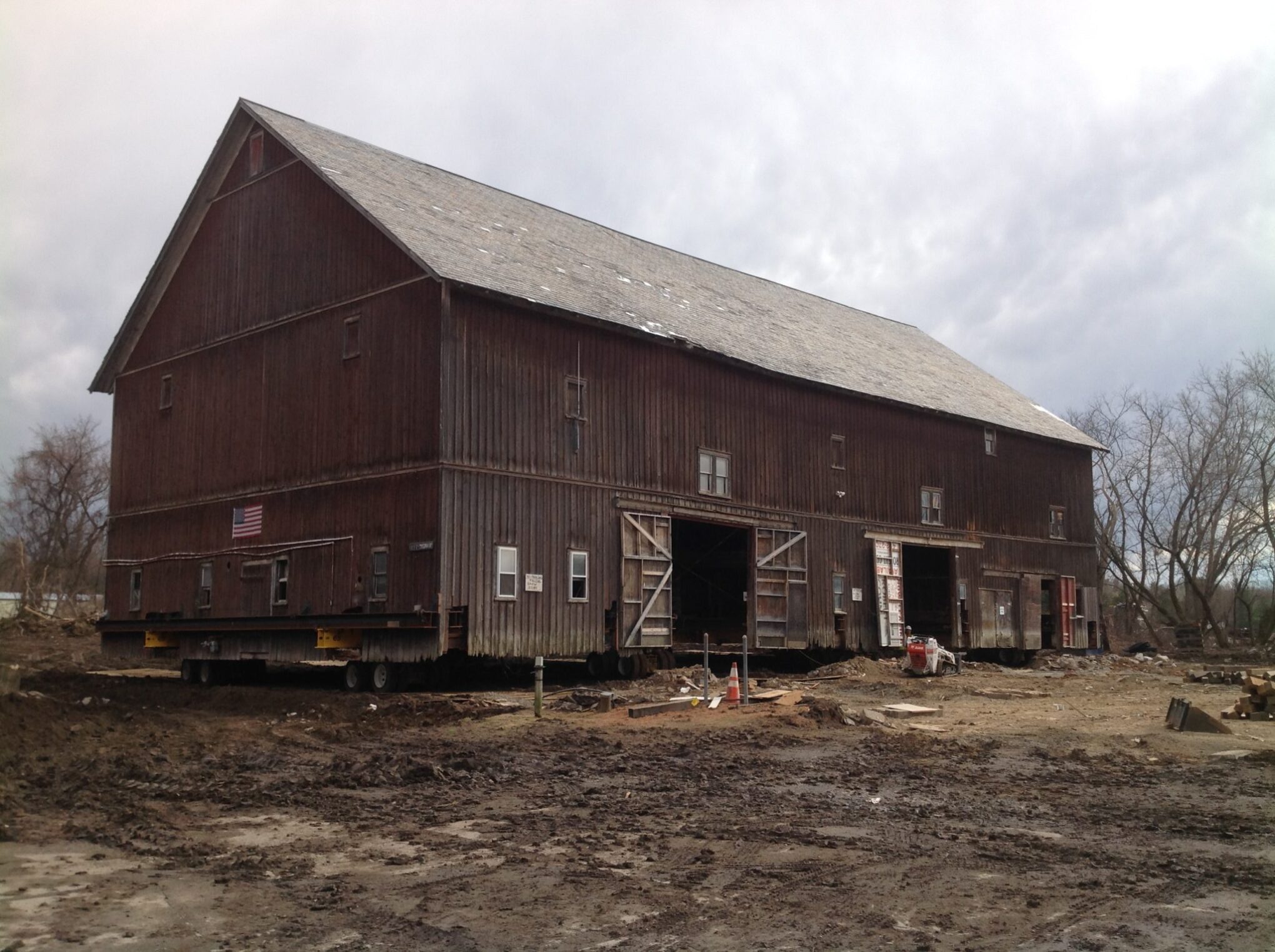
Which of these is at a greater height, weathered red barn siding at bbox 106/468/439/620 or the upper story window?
the upper story window

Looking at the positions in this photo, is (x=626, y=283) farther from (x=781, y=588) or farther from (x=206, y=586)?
(x=206, y=586)

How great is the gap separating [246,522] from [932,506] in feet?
63.9

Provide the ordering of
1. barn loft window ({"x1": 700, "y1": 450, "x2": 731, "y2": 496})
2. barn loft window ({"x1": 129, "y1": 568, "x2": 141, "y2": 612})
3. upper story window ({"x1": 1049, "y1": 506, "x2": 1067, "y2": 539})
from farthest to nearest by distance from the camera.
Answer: upper story window ({"x1": 1049, "y1": 506, "x2": 1067, "y2": 539}), barn loft window ({"x1": 129, "y1": 568, "x2": 141, "y2": 612}), barn loft window ({"x1": 700, "y1": 450, "x2": 731, "y2": 496})

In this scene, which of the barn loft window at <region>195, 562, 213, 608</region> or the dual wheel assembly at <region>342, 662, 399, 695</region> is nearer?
the dual wheel assembly at <region>342, 662, 399, 695</region>

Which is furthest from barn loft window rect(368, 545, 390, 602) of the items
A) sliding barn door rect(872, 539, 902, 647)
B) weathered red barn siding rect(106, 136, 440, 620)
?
sliding barn door rect(872, 539, 902, 647)

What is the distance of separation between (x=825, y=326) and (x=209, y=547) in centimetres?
2091

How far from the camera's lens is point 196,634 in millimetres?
27719

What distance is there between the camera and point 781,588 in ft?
96.1

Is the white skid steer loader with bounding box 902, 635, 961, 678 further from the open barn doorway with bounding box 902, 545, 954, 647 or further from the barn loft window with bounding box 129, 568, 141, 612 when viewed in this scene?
the barn loft window with bounding box 129, 568, 141, 612

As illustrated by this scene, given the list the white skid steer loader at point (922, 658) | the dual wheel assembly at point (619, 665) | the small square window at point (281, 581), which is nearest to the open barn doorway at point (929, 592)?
the white skid steer loader at point (922, 658)

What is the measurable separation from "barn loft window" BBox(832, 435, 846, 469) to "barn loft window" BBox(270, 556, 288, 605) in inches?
570

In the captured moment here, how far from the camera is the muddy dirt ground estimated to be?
683 centimetres

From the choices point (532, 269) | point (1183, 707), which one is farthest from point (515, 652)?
point (1183, 707)

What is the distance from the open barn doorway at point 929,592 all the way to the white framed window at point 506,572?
15.7m
